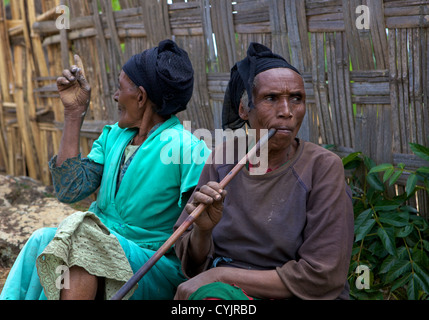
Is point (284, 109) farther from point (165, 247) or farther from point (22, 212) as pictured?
point (22, 212)

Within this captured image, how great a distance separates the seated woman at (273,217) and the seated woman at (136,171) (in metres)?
0.32

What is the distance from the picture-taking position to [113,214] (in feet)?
9.94

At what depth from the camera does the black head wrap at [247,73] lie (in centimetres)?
246

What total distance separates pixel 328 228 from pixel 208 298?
0.54 m

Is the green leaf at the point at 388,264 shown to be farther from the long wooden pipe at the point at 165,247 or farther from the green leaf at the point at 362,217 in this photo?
the long wooden pipe at the point at 165,247

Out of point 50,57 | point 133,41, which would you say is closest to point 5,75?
point 50,57

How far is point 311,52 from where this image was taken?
3701 millimetres

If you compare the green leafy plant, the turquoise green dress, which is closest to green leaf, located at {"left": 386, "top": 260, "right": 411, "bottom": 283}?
the green leafy plant

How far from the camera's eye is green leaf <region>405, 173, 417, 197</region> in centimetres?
314

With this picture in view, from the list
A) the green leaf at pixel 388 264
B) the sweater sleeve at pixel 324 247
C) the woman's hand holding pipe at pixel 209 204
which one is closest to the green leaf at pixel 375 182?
the green leaf at pixel 388 264

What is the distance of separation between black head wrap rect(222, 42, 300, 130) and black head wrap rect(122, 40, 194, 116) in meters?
0.37

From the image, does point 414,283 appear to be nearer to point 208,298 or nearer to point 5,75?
point 208,298

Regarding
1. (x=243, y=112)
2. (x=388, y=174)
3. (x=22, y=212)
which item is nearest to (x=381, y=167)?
(x=388, y=174)

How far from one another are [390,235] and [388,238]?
0.10ft
